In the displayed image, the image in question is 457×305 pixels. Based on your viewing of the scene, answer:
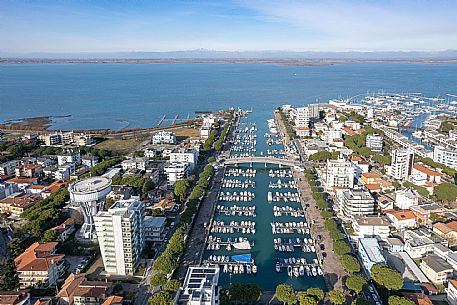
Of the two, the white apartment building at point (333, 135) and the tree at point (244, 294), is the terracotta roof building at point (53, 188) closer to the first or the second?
the tree at point (244, 294)

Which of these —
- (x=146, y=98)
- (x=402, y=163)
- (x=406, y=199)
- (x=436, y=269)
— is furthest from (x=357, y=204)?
(x=146, y=98)

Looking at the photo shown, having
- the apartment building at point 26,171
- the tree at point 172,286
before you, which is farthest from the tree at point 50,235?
the apartment building at point 26,171

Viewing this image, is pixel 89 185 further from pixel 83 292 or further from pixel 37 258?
pixel 83 292

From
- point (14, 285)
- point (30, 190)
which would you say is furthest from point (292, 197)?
point (30, 190)

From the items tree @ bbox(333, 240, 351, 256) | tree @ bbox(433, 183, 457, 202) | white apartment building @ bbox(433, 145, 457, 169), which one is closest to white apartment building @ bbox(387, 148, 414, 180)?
tree @ bbox(433, 183, 457, 202)

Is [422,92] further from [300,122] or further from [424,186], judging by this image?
[424,186]
